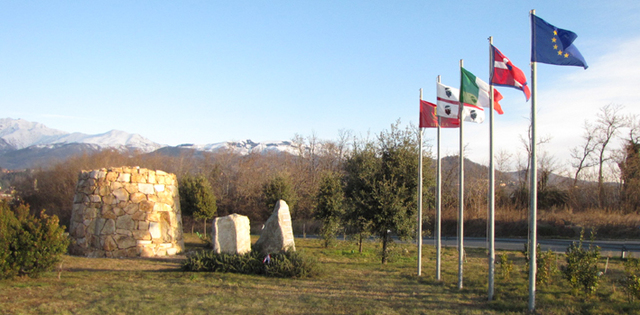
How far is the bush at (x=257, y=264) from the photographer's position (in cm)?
1226

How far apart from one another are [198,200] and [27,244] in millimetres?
15917

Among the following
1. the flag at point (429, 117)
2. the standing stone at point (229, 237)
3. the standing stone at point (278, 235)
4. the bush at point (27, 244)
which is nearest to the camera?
the bush at point (27, 244)

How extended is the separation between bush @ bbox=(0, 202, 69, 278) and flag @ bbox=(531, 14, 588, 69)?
11872 mm

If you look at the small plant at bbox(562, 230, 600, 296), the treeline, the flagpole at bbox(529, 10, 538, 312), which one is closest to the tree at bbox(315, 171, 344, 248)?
the treeline

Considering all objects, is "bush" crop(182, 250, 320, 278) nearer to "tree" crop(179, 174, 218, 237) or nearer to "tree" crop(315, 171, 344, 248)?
"tree" crop(315, 171, 344, 248)

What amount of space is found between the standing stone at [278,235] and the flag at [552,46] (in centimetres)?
882

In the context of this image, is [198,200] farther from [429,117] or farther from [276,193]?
[429,117]

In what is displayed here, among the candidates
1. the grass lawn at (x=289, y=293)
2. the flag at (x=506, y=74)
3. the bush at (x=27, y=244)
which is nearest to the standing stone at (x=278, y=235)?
the grass lawn at (x=289, y=293)

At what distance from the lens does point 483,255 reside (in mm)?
18656

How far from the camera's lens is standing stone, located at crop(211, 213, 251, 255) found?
13906 millimetres

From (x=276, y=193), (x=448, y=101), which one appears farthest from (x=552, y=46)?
(x=276, y=193)

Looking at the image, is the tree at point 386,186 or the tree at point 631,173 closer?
the tree at point 386,186

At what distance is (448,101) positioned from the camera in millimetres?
11906

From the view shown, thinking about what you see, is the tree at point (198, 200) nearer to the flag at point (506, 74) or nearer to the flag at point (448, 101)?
the flag at point (448, 101)
